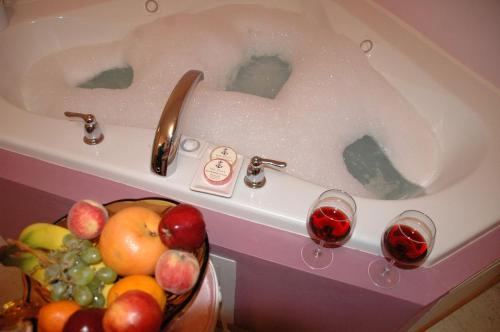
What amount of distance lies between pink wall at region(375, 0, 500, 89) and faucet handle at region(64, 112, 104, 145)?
1.10m

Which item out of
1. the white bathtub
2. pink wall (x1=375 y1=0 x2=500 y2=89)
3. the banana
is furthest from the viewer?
pink wall (x1=375 y1=0 x2=500 y2=89)

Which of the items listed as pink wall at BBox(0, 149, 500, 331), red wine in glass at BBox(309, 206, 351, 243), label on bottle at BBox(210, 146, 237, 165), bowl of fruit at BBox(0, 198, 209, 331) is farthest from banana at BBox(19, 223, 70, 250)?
red wine in glass at BBox(309, 206, 351, 243)

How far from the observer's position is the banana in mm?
632

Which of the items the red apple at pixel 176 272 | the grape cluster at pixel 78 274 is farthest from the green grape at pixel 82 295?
the red apple at pixel 176 272

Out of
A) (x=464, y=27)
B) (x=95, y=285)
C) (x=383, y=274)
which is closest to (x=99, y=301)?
(x=95, y=285)

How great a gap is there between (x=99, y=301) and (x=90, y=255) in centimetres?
8

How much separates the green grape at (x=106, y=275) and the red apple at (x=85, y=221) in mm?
65

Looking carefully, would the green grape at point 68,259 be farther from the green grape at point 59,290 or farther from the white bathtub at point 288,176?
the white bathtub at point 288,176

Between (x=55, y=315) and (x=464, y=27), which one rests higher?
(x=464, y=27)

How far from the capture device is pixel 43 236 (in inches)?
25.2

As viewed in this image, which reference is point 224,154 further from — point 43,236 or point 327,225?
point 43,236

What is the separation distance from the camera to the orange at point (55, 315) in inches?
21.6

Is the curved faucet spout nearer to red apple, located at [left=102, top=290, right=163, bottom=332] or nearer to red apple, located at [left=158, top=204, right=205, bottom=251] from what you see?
red apple, located at [left=158, top=204, right=205, bottom=251]

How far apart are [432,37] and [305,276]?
3.14 feet
